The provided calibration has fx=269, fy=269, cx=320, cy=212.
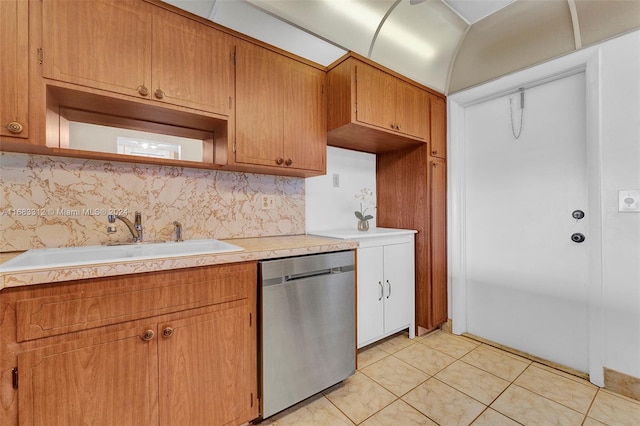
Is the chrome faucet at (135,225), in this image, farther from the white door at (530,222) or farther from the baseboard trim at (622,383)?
the baseboard trim at (622,383)

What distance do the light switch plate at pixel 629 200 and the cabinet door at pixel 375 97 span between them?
153cm

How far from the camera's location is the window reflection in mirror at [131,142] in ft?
5.01

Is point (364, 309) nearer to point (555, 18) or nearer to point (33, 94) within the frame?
point (33, 94)

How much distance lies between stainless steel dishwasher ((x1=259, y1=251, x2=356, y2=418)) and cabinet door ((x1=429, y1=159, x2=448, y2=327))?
1104 millimetres

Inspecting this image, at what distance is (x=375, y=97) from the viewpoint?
207 centimetres

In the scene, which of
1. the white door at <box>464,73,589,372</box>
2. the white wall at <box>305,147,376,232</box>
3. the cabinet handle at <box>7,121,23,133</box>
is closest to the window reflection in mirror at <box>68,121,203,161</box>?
the cabinet handle at <box>7,121,23,133</box>

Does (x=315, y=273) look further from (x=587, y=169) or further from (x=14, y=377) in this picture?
(x=587, y=169)

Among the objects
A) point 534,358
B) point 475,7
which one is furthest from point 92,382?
point 475,7

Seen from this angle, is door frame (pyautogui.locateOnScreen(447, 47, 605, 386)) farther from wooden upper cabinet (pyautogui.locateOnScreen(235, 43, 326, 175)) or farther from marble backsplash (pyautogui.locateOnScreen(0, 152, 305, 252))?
marble backsplash (pyautogui.locateOnScreen(0, 152, 305, 252))

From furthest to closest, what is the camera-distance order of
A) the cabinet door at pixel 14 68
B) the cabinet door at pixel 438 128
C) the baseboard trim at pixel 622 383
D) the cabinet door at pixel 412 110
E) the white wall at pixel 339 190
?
the cabinet door at pixel 438 128, the white wall at pixel 339 190, the cabinet door at pixel 412 110, the baseboard trim at pixel 622 383, the cabinet door at pixel 14 68

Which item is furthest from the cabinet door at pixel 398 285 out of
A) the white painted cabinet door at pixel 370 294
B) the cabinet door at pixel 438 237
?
the cabinet door at pixel 438 237

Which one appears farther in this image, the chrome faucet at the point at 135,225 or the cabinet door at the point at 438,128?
the cabinet door at the point at 438,128

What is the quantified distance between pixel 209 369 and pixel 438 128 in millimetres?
2619

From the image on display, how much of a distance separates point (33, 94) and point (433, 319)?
10.0 ft
